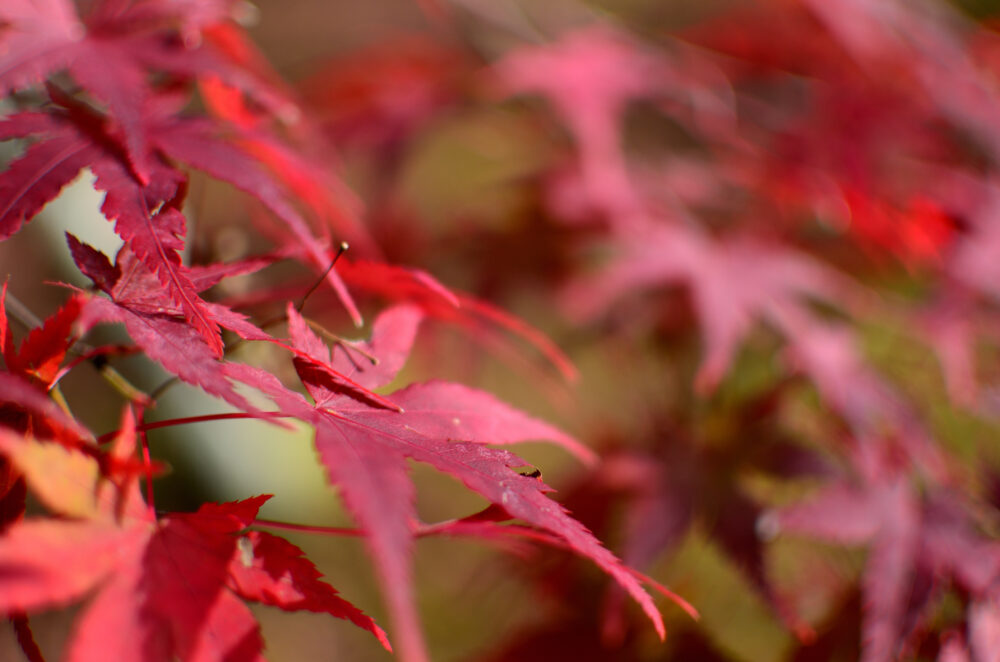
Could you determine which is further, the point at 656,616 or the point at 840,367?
the point at 840,367

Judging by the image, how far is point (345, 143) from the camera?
93cm

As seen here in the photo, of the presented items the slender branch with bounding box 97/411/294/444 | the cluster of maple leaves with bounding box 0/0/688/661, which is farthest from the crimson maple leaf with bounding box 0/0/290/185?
the slender branch with bounding box 97/411/294/444

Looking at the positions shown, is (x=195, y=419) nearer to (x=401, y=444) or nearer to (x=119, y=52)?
(x=401, y=444)

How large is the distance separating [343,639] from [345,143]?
48.6 inches

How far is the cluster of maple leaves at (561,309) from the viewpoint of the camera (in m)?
0.29

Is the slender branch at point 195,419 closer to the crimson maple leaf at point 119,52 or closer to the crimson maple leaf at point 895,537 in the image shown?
the crimson maple leaf at point 119,52

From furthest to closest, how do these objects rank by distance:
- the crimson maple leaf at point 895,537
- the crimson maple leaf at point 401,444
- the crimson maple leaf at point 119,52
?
the crimson maple leaf at point 895,537 < the crimson maple leaf at point 119,52 < the crimson maple leaf at point 401,444

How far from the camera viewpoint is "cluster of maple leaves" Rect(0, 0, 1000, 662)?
0.96ft

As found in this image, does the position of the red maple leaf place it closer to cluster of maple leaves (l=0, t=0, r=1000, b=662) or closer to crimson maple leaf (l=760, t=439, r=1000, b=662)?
cluster of maple leaves (l=0, t=0, r=1000, b=662)

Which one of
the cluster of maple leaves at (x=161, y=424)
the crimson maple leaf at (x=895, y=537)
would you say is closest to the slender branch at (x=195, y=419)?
the cluster of maple leaves at (x=161, y=424)

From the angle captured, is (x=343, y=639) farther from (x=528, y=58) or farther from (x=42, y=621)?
(x=528, y=58)

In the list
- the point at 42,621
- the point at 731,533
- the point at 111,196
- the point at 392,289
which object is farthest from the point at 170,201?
the point at 42,621

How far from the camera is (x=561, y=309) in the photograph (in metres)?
0.90

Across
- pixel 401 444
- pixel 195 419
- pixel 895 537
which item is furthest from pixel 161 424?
pixel 895 537
